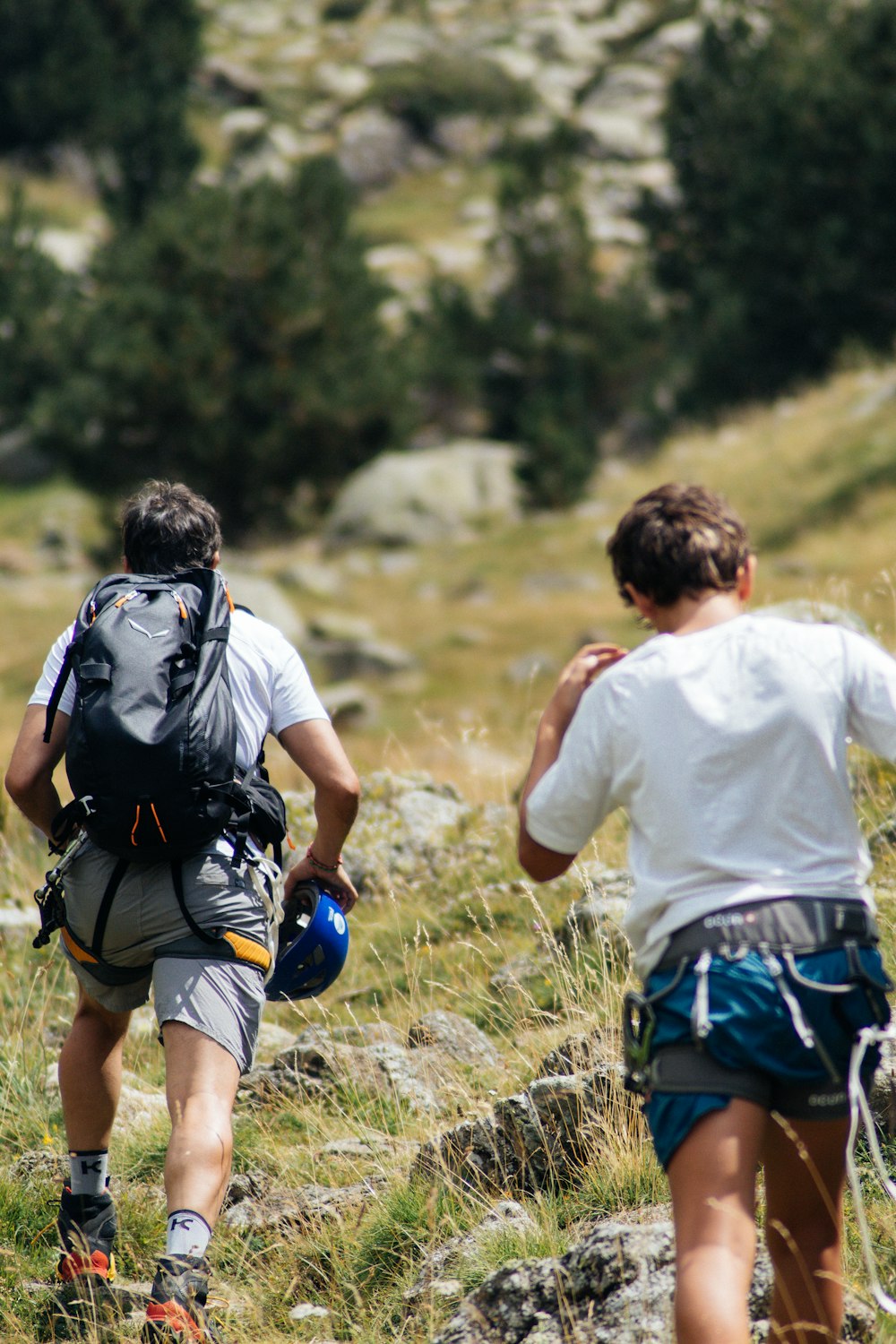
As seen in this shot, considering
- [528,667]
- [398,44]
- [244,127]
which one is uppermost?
[398,44]

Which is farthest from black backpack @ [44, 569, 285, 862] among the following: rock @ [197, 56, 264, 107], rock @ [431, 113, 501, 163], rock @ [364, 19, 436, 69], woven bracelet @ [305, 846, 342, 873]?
rock @ [364, 19, 436, 69]

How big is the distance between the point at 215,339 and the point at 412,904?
17607 millimetres

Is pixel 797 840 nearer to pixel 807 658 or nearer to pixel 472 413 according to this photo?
pixel 807 658

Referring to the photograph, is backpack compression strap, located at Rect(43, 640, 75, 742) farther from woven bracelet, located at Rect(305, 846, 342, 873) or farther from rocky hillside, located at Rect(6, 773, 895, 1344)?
rocky hillside, located at Rect(6, 773, 895, 1344)

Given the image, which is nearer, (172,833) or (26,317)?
(172,833)

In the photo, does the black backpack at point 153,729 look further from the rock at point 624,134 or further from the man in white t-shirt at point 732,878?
the rock at point 624,134

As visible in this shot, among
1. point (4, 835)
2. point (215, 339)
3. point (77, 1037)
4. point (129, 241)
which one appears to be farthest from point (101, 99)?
point (77, 1037)

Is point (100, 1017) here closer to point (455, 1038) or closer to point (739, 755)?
point (455, 1038)

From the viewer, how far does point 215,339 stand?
21219 mm

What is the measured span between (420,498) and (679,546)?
1961cm

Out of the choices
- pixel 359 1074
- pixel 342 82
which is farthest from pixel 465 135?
pixel 359 1074

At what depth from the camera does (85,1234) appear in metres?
3.00

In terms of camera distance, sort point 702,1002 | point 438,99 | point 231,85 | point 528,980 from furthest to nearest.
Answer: point 231,85, point 438,99, point 528,980, point 702,1002

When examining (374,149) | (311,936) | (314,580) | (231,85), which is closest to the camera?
(311,936)
